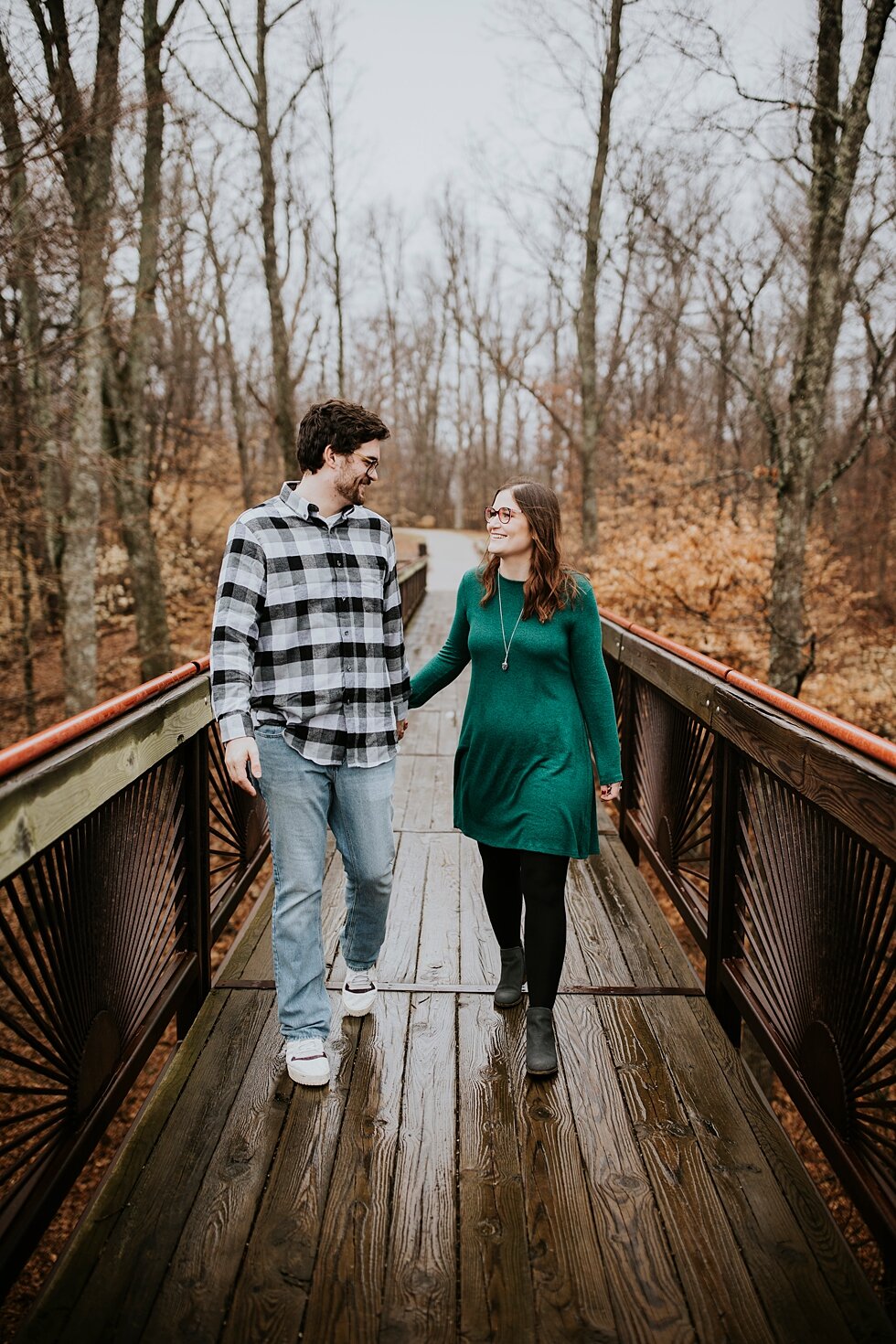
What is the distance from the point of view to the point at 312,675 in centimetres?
245

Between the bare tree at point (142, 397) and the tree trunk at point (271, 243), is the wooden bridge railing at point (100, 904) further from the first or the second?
the tree trunk at point (271, 243)

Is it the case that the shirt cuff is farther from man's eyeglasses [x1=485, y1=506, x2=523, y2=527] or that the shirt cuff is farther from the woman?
man's eyeglasses [x1=485, y1=506, x2=523, y2=527]

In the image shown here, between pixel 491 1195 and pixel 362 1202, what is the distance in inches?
12.3

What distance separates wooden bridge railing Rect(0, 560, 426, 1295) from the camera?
187 cm

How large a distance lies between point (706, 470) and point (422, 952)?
17.7m

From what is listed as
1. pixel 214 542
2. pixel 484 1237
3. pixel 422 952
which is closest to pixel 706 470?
pixel 214 542

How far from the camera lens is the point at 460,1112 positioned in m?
2.52

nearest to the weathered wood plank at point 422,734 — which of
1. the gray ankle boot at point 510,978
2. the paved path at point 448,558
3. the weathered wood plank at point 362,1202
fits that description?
the gray ankle boot at point 510,978

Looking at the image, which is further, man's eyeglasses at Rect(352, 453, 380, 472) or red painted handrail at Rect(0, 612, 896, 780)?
man's eyeglasses at Rect(352, 453, 380, 472)

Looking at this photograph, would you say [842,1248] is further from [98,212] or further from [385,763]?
[98,212]

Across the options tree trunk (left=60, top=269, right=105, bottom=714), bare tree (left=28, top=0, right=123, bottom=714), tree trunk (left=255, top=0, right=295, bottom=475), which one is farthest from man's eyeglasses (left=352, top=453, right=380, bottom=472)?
tree trunk (left=255, top=0, right=295, bottom=475)

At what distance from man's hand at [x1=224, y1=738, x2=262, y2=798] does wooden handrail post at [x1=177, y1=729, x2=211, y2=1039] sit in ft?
2.99

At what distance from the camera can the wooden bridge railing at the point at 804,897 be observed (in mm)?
1962

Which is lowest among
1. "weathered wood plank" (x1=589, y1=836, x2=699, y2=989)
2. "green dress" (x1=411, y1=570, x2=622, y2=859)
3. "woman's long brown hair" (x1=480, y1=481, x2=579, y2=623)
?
"weathered wood plank" (x1=589, y1=836, x2=699, y2=989)
